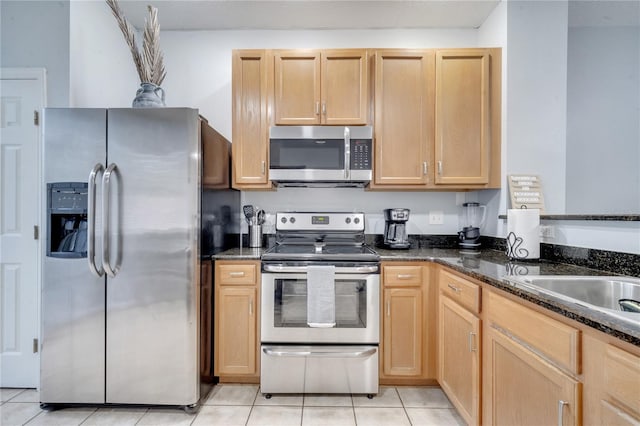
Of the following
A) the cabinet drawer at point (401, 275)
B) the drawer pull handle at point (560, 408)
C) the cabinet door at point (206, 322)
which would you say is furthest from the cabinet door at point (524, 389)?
the cabinet door at point (206, 322)

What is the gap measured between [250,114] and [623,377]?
7.67ft

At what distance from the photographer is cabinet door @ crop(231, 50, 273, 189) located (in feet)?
7.68

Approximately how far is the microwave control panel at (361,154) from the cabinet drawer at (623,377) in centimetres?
172

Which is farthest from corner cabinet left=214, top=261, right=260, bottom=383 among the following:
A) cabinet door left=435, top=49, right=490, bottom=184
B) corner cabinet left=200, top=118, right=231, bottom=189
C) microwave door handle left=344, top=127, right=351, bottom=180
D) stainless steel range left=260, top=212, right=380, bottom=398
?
cabinet door left=435, top=49, right=490, bottom=184

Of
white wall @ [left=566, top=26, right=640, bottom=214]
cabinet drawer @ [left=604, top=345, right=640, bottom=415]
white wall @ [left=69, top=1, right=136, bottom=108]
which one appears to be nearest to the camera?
cabinet drawer @ [left=604, top=345, right=640, bottom=415]

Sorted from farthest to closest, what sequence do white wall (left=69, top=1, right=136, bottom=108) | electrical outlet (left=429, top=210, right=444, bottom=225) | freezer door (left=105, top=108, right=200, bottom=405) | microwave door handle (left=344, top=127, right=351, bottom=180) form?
electrical outlet (left=429, top=210, right=444, bottom=225), microwave door handle (left=344, top=127, right=351, bottom=180), white wall (left=69, top=1, right=136, bottom=108), freezer door (left=105, top=108, right=200, bottom=405)

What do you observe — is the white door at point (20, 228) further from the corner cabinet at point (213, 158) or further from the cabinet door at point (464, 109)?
the cabinet door at point (464, 109)

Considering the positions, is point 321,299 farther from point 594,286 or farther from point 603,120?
point 603,120

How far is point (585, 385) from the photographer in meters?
0.89

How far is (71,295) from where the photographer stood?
1.83 metres

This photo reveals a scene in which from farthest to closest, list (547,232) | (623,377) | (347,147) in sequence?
(347,147) < (547,232) < (623,377)

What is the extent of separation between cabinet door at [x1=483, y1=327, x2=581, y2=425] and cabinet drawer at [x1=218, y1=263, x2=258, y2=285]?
4.59 feet

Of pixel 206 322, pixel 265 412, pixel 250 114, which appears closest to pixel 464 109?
pixel 250 114

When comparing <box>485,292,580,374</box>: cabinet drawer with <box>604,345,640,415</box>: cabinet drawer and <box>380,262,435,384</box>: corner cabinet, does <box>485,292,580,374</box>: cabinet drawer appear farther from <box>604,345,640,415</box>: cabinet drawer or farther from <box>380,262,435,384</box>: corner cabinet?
<box>380,262,435,384</box>: corner cabinet
